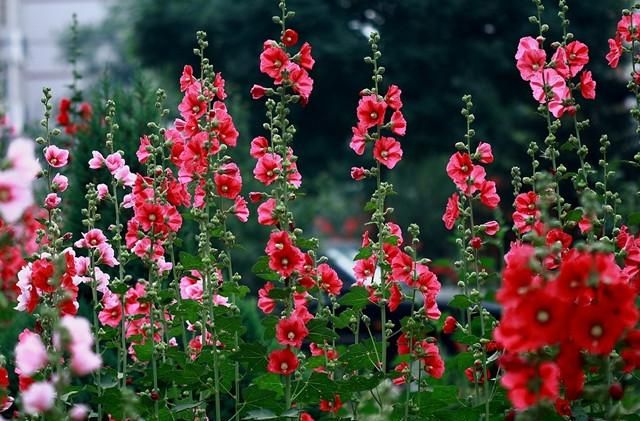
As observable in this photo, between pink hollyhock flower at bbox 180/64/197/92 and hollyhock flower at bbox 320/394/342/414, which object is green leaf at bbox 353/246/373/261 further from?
pink hollyhock flower at bbox 180/64/197/92

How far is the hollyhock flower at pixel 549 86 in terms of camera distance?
3.62 metres

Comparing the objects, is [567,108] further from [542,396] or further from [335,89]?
[335,89]

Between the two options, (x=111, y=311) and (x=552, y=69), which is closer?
(x=552, y=69)

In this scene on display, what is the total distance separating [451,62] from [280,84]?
15.5m

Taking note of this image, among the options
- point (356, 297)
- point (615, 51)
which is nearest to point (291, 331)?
point (356, 297)

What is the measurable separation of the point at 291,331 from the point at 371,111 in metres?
0.70

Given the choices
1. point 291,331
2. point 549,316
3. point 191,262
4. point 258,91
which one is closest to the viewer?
point 549,316

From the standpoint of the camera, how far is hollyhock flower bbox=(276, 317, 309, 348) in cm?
328

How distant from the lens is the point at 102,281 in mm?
3818

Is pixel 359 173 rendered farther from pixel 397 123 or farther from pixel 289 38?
pixel 289 38

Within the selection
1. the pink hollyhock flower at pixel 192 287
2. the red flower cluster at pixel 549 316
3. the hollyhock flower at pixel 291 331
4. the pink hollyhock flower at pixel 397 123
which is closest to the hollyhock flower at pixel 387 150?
the pink hollyhock flower at pixel 397 123

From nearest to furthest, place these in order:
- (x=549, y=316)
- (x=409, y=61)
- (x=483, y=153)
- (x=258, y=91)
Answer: (x=549, y=316) → (x=258, y=91) → (x=483, y=153) → (x=409, y=61)

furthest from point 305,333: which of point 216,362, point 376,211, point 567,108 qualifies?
point 567,108

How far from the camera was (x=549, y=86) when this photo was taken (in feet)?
11.9
